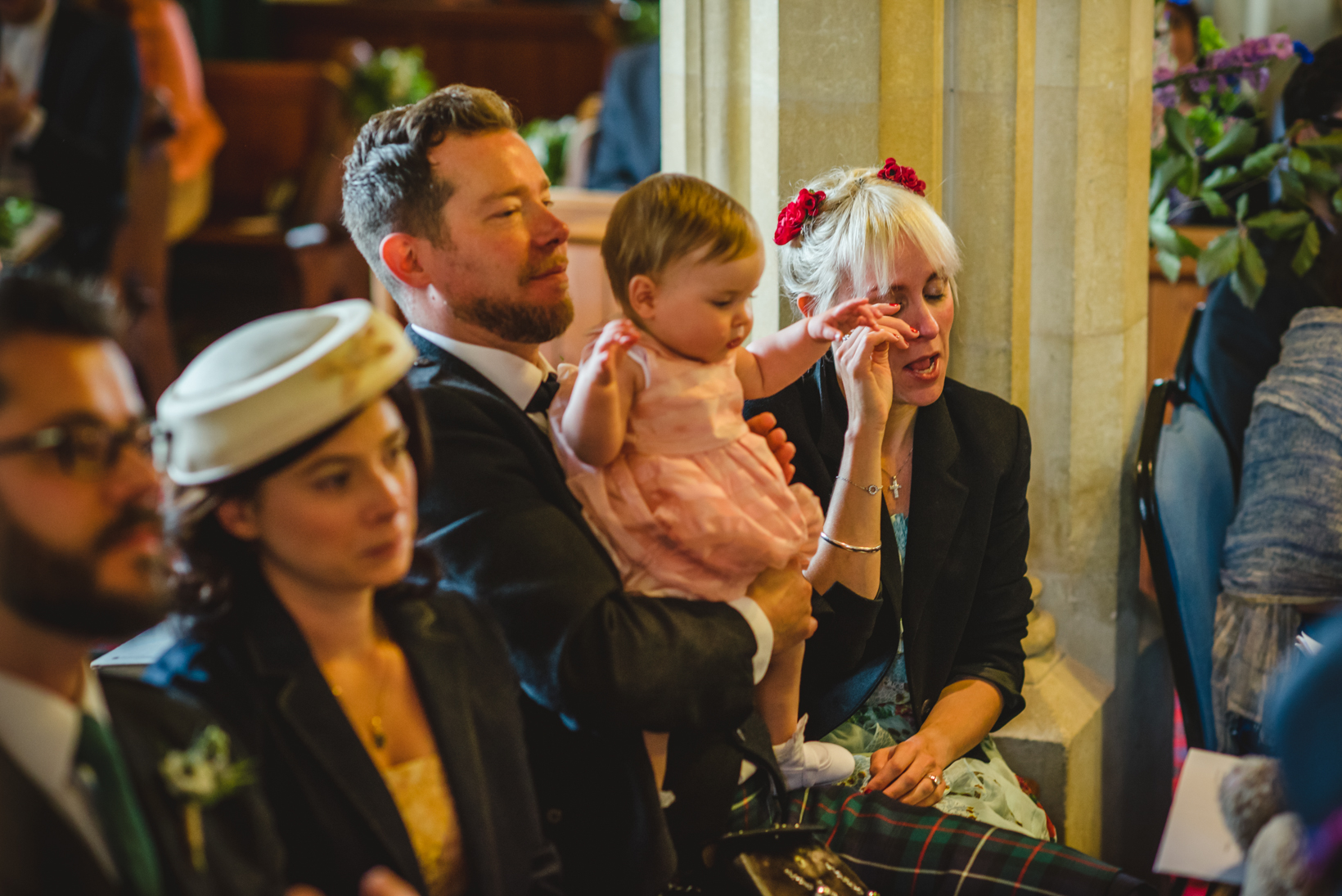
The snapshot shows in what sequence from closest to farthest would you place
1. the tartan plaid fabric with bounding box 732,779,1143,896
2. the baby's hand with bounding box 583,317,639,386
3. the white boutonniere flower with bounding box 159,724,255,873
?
the white boutonniere flower with bounding box 159,724,255,873 < the baby's hand with bounding box 583,317,639,386 < the tartan plaid fabric with bounding box 732,779,1143,896

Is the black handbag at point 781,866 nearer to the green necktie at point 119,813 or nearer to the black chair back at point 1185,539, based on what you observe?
the green necktie at point 119,813

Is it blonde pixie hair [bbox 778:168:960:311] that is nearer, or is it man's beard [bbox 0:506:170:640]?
man's beard [bbox 0:506:170:640]

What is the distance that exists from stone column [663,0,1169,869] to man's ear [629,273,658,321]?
821 mm

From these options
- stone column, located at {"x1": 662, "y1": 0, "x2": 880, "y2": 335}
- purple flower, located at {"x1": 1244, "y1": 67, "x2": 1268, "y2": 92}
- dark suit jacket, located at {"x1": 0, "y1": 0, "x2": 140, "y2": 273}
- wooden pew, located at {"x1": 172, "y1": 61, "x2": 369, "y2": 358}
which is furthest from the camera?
wooden pew, located at {"x1": 172, "y1": 61, "x2": 369, "y2": 358}

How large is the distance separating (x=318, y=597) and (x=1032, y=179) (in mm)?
1680

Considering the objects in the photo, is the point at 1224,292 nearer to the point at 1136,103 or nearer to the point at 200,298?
the point at 1136,103

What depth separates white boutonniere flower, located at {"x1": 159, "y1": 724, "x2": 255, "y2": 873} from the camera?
103 centimetres

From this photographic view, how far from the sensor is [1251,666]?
2.40 meters

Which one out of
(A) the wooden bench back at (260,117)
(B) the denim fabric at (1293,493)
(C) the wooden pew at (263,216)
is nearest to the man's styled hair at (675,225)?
(B) the denim fabric at (1293,493)

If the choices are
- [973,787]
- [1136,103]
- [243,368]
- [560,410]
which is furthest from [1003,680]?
[243,368]

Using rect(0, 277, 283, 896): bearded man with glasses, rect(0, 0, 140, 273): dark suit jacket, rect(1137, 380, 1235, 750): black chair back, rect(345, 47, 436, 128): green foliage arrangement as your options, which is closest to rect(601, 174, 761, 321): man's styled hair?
rect(0, 277, 283, 896): bearded man with glasses

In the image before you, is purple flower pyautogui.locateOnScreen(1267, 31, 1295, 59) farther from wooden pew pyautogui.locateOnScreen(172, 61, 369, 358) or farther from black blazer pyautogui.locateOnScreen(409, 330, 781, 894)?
wooden pew pyautogui.locateOnScreen(172, 61, 369, 358)

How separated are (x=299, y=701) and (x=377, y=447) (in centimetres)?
25

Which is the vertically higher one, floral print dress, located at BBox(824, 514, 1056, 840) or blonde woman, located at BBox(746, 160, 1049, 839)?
blonde woman, located at BBox(746, 160, 1049, 839)
